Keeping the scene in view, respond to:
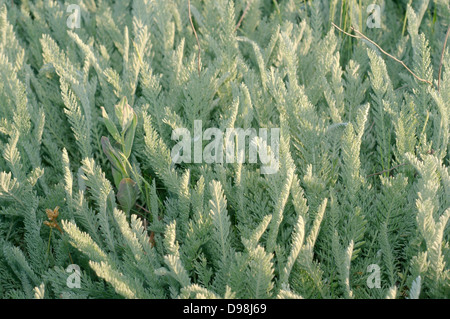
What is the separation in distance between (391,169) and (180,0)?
106 cm

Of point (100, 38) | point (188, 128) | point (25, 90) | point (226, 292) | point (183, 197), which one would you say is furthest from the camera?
point (100, 38)

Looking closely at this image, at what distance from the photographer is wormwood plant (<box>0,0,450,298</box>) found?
1.20 m

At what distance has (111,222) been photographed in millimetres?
1399

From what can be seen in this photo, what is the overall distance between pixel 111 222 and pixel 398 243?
0.80 metres

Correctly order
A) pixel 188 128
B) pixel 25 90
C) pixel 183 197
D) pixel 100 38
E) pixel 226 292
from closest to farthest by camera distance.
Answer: pixel 226 292, pixel 183 197, pixel 188 128, pixel 25 90, pixel 100 38

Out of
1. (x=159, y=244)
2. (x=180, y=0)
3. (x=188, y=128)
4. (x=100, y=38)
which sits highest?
(x=180, y=0)

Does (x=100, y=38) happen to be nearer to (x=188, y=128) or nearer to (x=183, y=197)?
(x=188, y=128)

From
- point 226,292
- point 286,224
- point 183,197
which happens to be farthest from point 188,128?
point 226,292

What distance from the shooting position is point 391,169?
1372 mm

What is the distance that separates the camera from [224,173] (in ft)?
4.42

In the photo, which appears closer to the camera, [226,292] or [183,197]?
[226,292]

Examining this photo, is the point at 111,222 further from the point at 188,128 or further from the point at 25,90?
the point at 25,90

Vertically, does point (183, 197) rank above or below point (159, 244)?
above

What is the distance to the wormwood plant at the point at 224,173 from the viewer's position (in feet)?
3.93
